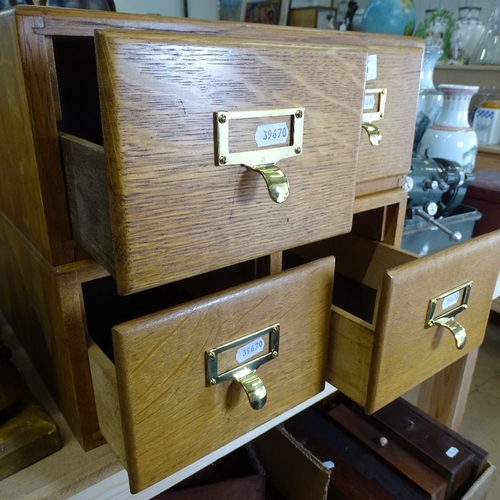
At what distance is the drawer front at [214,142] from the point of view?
1.09ft

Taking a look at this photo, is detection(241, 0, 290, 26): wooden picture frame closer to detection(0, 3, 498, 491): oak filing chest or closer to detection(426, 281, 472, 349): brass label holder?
detection(0, 3, 498, 491): oak filing chest

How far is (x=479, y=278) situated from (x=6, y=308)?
0.67m

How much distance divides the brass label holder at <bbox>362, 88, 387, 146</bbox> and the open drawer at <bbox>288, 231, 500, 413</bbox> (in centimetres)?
16

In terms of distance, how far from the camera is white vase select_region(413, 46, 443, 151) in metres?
1.17

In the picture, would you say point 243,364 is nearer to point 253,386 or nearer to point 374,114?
point 253,386

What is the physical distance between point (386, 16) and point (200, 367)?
0.94m

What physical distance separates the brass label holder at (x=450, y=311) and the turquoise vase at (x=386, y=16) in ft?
2.36

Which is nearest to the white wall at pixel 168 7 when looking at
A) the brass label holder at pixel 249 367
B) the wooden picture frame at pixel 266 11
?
the wooden picture frame at pixel 266 11

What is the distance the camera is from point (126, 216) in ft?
1.15

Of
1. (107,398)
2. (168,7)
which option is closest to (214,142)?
(107,398)

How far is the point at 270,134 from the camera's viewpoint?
0.41 meters

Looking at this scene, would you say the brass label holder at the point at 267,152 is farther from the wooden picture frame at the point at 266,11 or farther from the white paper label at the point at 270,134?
the wooden picture frame at the point at 266,11

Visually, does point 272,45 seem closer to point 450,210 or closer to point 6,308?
point 6,308

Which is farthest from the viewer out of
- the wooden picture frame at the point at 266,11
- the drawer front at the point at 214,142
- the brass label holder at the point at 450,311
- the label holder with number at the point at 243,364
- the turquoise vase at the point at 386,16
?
the wooden picture frame at the point at 266,11
